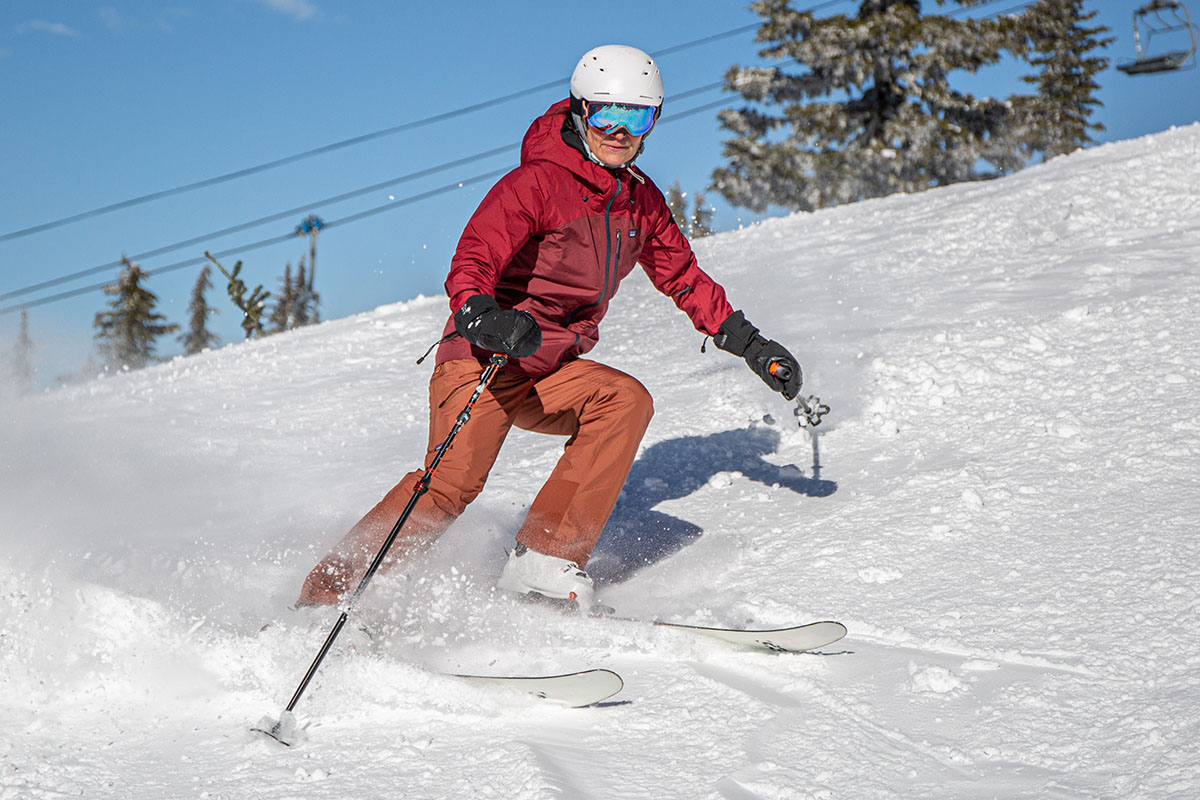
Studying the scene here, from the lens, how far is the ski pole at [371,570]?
2.31 m

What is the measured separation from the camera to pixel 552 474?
131 inches

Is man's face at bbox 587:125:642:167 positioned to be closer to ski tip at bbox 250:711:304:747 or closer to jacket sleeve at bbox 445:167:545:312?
jacket sleeve at bbox 445:167:545:312

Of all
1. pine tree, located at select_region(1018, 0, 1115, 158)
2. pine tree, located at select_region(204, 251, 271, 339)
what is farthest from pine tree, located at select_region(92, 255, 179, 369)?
pine tree, located at select_region(1018, 0, 1115, 158)

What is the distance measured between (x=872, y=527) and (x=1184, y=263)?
3.55 metres

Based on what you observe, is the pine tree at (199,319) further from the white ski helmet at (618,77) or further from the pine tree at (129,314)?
the white ski helmet at (618,77)

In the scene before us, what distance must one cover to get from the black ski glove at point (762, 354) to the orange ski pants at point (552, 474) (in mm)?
511

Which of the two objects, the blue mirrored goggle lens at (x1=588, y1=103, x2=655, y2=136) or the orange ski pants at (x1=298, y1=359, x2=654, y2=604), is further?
the blue mirrored goggle lens at (x1=588, y1=103, x2=655, y2=136)

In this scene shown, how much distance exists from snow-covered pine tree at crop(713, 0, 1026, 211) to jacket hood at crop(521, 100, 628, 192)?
21440 millimetres

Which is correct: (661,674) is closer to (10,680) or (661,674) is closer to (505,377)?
(505,377)

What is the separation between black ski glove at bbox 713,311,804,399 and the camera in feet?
12.0

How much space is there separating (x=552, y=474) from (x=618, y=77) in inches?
52.8

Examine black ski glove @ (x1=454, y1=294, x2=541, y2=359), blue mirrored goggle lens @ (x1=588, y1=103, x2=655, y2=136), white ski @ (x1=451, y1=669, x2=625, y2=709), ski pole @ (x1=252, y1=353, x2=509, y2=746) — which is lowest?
white ski @ (x1=451, y1=669, x2=625, y2=709)

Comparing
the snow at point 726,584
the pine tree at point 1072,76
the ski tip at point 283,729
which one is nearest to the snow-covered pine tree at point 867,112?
the pine tree at point 1072,76

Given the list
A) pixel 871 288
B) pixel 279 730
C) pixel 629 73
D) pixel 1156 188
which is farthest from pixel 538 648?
pixel 1156 188
